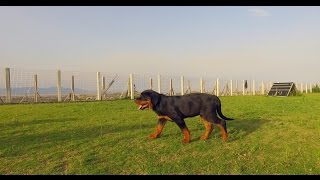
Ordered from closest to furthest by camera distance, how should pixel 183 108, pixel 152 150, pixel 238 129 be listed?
pixel 152 150 < pixel 183 108 < pixel 238 129

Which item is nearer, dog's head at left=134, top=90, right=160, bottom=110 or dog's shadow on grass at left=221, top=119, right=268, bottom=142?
dog's head at left=134, top=90, right=160, bottom=110

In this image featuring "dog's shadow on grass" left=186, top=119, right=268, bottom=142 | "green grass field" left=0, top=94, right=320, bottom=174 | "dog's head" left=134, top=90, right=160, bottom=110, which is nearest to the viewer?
"green grass field" left=0, top=94, right=320, bottom=174

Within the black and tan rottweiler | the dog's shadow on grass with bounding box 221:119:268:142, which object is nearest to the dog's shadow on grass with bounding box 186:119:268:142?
the dog's shadow on grass with bounding box 221:119:268:142

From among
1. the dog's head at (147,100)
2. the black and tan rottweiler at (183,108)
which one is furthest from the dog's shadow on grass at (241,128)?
the dog's head at (147,100)

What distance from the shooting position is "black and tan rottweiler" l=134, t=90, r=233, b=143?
6719 mm

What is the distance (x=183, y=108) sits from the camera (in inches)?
273

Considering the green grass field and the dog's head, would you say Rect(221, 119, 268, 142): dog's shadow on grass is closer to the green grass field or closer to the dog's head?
the green grass field

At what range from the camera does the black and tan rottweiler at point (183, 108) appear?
6719 millimetres

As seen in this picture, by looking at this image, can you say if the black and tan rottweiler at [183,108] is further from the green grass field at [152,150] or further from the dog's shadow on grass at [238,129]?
the dog's shadow on grass at [238,129]

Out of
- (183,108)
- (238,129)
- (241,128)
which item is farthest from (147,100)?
(241,128)

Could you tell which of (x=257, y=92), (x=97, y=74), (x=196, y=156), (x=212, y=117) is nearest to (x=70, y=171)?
(x=196, y=156)

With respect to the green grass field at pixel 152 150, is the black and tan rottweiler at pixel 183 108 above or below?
above

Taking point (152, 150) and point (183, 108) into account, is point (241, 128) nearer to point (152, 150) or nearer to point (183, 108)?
point (183, 108)

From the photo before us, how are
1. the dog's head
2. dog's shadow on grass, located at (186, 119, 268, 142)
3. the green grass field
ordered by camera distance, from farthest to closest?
dog's shadow on grass, located at (186, 119, 268, 142) → the dog's head → the green grass field
